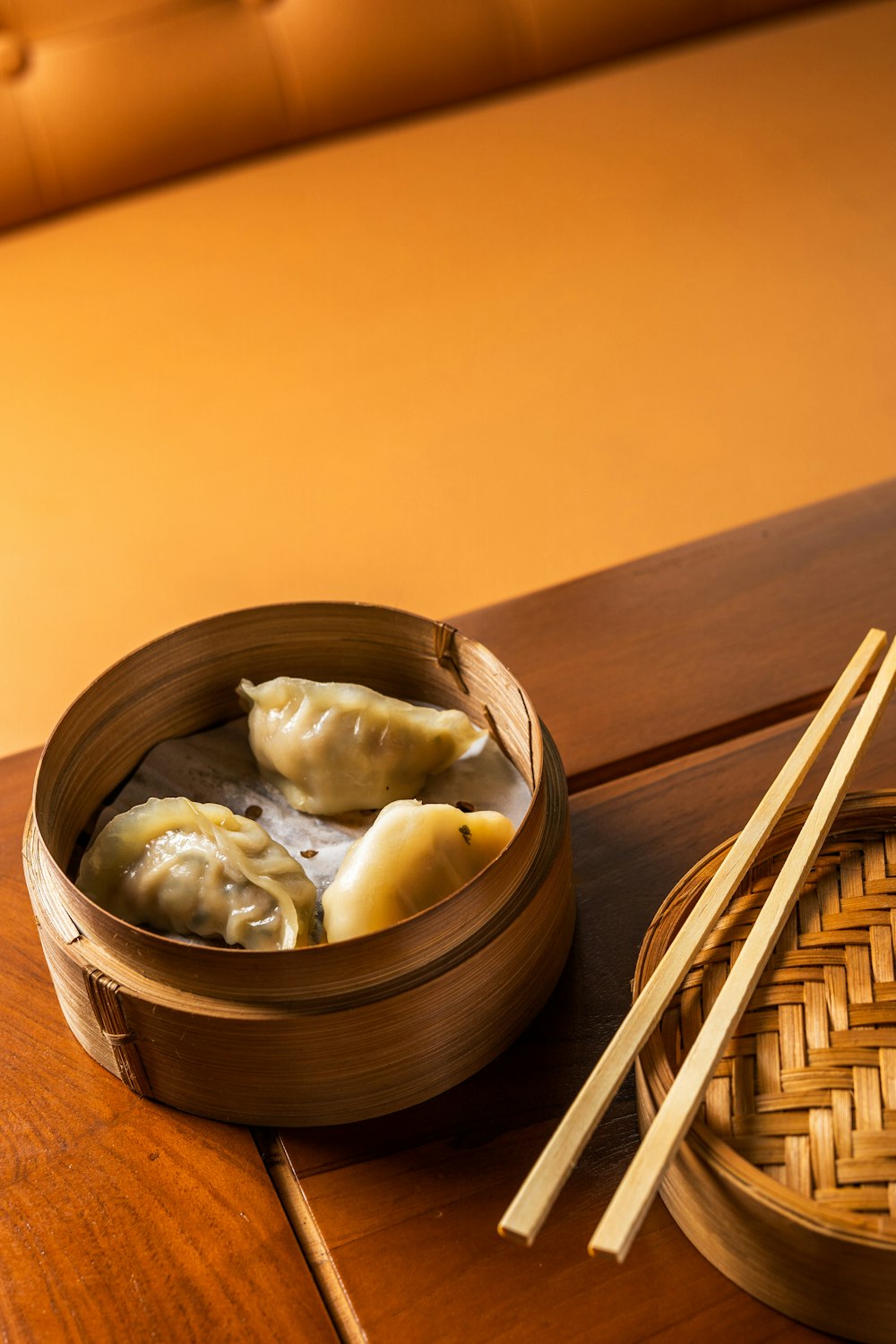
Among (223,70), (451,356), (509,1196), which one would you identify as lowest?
(509,1196)

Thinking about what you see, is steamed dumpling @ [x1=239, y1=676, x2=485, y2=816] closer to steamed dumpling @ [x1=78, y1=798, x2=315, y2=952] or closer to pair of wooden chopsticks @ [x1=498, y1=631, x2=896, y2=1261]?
steamed dumpling @ [x1=78, y1=798, x2=315, y2=952]

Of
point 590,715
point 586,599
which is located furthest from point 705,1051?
point 586,599

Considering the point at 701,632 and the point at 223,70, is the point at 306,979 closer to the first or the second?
the point at 701,632

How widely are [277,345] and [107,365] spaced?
26 cm

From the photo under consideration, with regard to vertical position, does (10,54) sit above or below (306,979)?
above

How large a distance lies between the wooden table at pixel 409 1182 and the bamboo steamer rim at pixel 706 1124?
0.32 feet

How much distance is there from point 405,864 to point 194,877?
159 millimetres

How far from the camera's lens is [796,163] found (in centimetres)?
237

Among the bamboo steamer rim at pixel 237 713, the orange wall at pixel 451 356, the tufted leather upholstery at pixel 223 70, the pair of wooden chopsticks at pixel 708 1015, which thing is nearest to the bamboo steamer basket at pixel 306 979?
the bamboo steamer rim at pixel 237 713

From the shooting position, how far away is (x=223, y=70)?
7.94 feet

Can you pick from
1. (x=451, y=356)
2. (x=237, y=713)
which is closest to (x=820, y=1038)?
(x=237, y=713)

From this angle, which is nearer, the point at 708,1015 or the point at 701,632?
the point at 708,1015

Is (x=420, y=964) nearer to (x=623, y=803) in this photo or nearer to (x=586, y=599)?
(x=623, y=803)

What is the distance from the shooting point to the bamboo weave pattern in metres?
0.70
